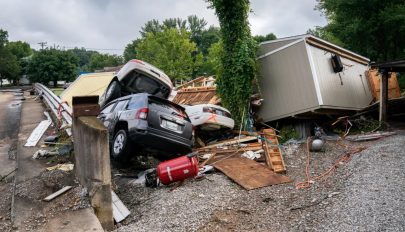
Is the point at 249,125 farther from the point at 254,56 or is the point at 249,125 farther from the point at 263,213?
the point at 263,213

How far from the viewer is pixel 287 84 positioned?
1521cm

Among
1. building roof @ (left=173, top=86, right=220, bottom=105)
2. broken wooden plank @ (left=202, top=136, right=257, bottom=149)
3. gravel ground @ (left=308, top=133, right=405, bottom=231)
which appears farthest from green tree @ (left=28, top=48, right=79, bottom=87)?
gravel ground @ (left=308, top=133, right=405, bottom=231)

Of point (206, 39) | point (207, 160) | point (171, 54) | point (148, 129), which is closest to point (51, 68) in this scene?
point (171, 54)

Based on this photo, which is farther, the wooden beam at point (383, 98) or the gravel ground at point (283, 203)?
the wooden beam at point (383, 98)

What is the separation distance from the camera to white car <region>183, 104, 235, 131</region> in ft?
41.7

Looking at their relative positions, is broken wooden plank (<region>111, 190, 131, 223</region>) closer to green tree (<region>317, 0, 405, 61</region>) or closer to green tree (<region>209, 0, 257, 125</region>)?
green tree (<region>209, 0, 257, 125</region>)

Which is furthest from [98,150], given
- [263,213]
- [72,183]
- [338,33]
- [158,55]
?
[158,55]

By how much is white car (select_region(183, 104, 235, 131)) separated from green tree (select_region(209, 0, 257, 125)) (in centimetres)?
209

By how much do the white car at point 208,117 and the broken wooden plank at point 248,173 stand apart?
211 centimetres

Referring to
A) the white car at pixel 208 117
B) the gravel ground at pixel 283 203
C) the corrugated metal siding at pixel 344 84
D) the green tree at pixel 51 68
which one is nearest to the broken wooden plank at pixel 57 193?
the gravel ground at pixel 283 203

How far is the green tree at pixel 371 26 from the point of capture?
2386 centimetres

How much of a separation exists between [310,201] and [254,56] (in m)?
8.89

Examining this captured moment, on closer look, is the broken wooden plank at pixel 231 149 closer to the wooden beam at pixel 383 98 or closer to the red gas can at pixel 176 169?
the red gas can at pixel 176 169

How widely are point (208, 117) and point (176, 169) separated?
4187 mm
